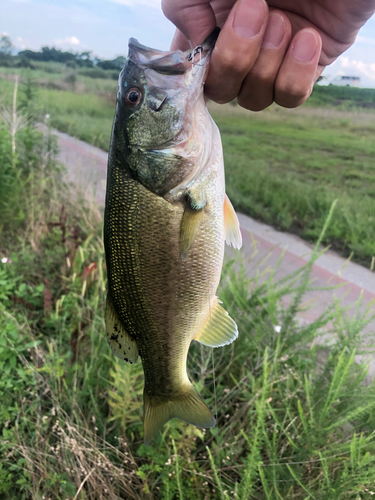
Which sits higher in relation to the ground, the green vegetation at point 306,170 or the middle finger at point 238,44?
the middle finger at point 238,44

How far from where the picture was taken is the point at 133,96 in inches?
46.6

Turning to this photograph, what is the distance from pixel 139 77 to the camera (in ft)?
3.86

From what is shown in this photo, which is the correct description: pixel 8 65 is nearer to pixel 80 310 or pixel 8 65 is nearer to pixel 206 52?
pixel 80 310

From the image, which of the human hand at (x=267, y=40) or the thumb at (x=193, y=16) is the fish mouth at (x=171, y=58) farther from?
the thumb at (x=193, y=16)

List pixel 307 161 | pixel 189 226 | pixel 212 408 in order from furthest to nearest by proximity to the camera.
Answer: pixel 307 161 → pixel 212 408 → pixel 189 226

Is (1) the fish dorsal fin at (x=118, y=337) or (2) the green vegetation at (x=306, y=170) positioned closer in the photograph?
(1) the fish dorsal fin at (x=118, y=337)

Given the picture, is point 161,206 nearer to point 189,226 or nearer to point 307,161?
point 189,226

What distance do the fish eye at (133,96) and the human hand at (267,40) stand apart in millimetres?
292

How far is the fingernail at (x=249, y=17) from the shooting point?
1.15 meters

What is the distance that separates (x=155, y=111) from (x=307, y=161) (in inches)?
290

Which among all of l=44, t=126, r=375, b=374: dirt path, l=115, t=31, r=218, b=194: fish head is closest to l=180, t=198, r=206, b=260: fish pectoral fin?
l=115, t=31, r=218, b=194: fish head

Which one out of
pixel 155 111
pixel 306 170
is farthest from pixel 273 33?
pixel 306 170

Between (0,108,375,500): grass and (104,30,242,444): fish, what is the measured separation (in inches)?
13.9

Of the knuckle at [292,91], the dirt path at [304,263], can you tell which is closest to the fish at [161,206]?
the knuckle at [292,91]
